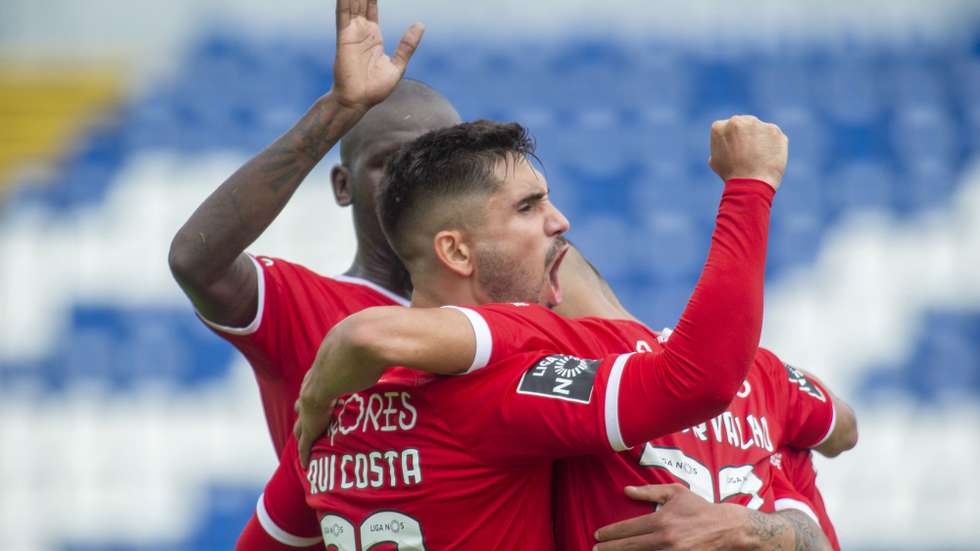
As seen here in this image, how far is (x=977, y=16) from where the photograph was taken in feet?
23.8

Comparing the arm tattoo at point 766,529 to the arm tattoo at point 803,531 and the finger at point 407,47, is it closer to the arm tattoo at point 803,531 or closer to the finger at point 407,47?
the arm tattoo at point 803,531

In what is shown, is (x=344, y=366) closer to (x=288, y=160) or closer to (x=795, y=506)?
(x=288, y=160)

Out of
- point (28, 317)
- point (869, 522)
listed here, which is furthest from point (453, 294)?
point (28, 317)

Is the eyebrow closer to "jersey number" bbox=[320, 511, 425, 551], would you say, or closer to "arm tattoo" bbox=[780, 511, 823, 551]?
"jersey number" bbox=[320, 511, 425, 551]

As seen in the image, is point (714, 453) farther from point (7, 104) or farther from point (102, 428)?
point (7, 104)

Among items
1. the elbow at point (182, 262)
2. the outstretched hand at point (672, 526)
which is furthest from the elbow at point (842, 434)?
the elbow at point (182, 262)

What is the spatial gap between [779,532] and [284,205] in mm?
1188

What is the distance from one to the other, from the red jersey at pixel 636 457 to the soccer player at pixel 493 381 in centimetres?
5

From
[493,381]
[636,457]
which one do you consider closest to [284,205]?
[493,381]

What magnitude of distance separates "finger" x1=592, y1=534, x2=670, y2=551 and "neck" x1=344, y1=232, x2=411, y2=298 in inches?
46.5

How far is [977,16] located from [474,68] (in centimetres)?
304

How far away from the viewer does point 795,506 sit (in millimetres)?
2330

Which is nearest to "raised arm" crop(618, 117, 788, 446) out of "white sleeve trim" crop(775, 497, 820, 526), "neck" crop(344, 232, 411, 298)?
"white sleeve trim" crop(775, 497, 820, 526)

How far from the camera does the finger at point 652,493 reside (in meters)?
2.08
